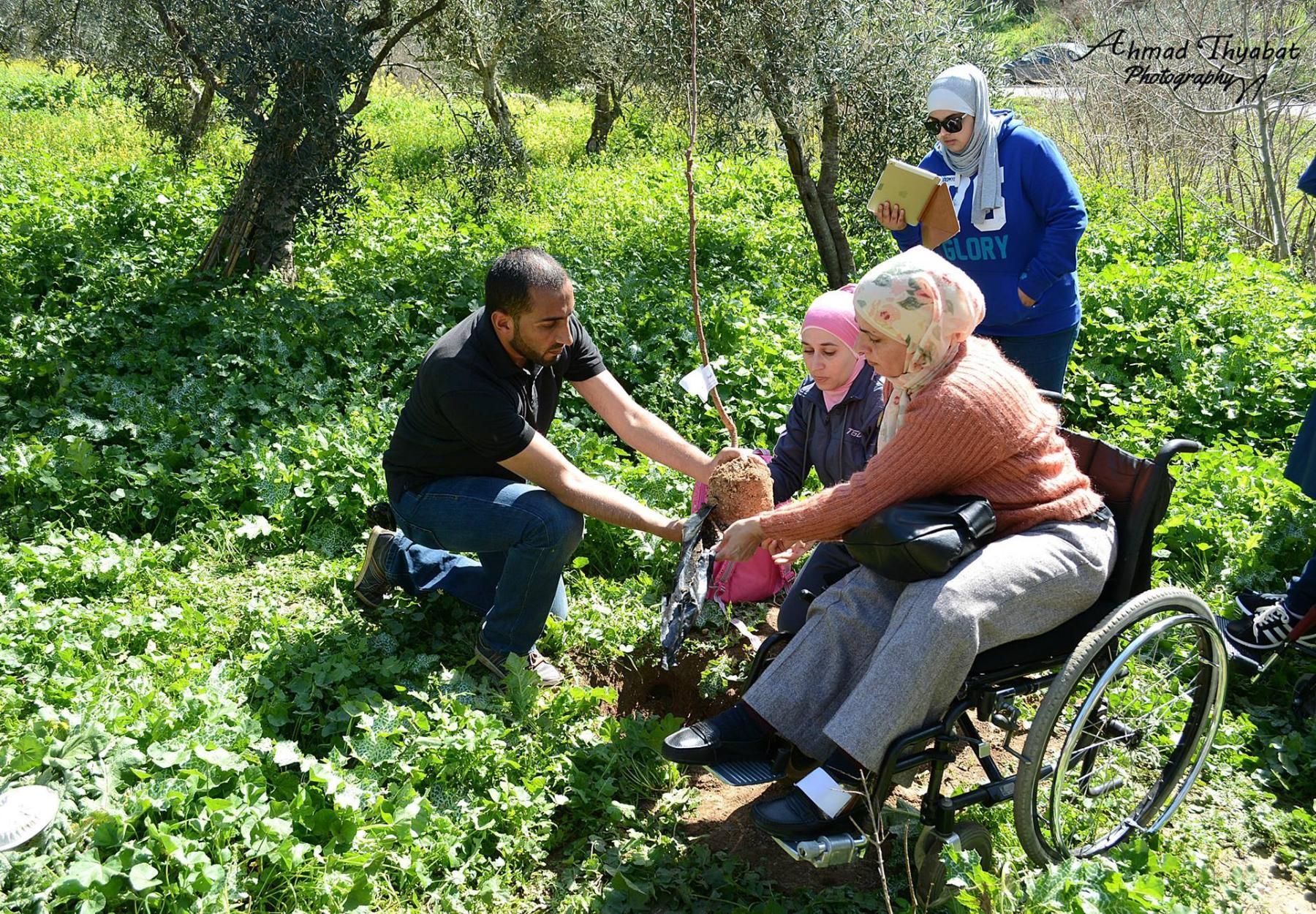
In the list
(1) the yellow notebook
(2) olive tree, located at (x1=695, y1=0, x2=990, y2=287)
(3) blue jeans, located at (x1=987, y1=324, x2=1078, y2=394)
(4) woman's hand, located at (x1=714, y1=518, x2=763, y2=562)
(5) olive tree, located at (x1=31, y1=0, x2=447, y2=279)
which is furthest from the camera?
(2) olive tree, located at (x1=695, y1=0, x2=990, y2=287)

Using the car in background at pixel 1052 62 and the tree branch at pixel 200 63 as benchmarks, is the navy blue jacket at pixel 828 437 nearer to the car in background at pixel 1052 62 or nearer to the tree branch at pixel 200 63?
the tree branch at pixel 200 63

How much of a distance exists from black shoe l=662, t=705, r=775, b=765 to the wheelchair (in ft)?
0.10

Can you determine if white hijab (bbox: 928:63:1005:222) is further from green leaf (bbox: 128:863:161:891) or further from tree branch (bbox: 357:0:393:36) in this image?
tree branch (bbox: 357:0:393:36)

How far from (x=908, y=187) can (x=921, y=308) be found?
1701 mm

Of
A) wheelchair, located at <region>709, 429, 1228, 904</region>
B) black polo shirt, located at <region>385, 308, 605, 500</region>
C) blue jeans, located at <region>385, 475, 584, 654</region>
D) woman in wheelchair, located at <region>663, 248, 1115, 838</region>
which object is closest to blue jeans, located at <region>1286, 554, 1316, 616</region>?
wheelchair, located at <region>709, 429, 1228, 904</region>

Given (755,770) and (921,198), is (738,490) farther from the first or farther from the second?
(921,198)

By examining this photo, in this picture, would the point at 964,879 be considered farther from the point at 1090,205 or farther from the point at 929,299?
the point at 1090,205

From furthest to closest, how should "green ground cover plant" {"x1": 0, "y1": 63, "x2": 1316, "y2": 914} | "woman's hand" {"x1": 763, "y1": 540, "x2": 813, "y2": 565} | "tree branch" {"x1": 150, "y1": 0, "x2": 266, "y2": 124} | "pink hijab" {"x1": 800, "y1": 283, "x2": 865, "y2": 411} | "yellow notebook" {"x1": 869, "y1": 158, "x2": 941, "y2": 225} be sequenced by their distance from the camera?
"tree branch" {"x1": 150, "y1": 0, "x2": 266, "y2": 124} → "yellow notebook" {"x1": 869, "y1": 158, "x2": 941, "y2": 225} → "woman's hand" {"x1": 763, "y1": 540, "x2": 813, "y2": 565} → "pink hijab" {"x1": 800, "y1": 283, "x2": 865, "y2": 411} → "green ground cover plant" {"x1": 0, "y1": 63, "x2": 1316, "y2": 914}

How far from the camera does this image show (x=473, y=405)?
3.55 m

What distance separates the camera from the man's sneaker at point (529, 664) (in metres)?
3.75

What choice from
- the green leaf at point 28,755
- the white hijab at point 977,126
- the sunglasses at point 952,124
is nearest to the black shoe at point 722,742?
the green leaf at point 28,755

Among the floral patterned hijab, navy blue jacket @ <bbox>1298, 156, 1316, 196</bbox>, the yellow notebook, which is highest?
navy blue jacket @ <bbox>1298, 156, 1316, 196</bbox>

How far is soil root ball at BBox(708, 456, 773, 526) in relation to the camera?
3426 millimetres

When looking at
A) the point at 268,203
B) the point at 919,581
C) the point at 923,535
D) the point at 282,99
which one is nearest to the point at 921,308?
the point at 923,535
